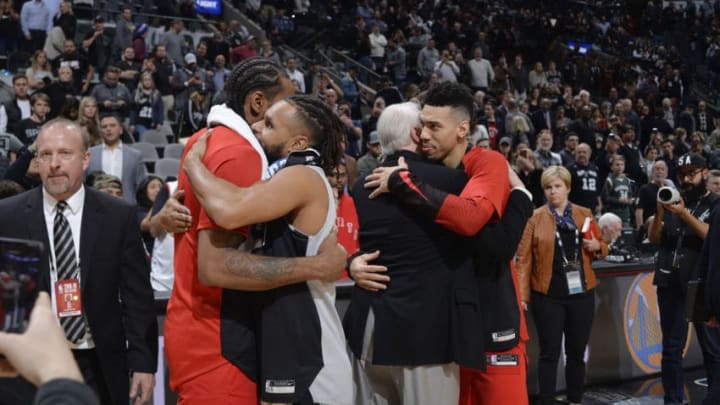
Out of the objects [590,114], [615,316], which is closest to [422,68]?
[590,114]

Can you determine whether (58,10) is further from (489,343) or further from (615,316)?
(489,343)

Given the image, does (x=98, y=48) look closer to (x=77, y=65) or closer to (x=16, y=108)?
(x=77, y=65)

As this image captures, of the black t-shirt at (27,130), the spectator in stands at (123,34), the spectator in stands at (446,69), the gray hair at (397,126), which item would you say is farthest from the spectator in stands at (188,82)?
the gray hair at (397,126)

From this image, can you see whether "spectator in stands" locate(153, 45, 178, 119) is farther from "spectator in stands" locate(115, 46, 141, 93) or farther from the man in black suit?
the man in black suit

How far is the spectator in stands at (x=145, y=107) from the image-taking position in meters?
11.1

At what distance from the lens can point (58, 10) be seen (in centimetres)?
1259

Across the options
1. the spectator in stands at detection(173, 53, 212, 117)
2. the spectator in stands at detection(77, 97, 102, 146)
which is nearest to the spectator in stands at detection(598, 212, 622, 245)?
the spectator in stands at detection(77, 97, 102, 146)

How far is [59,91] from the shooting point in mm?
9672

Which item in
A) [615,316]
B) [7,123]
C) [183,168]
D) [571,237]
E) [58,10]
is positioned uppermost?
[58,10]

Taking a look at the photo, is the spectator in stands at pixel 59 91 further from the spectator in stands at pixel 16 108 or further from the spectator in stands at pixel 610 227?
the spectator in stands at pixel 610 227

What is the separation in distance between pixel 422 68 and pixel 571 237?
12.2m

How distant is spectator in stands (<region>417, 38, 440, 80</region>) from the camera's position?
17828 millimetres

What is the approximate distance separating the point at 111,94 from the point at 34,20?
290cm

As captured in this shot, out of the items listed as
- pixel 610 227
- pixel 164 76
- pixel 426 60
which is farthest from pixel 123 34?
pixel 610 227
